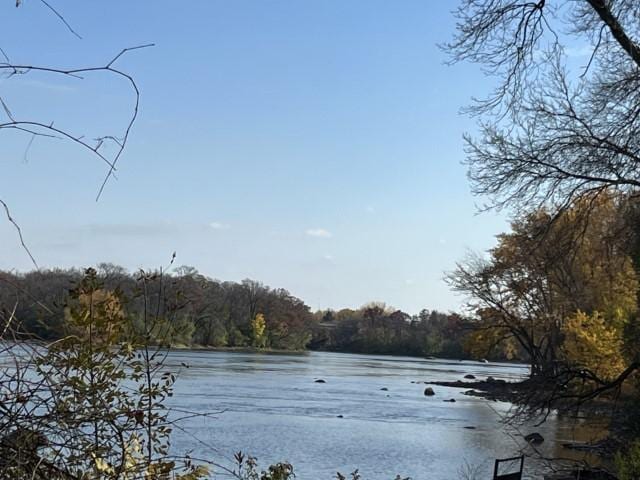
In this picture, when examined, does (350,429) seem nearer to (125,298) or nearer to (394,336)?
(125,298)

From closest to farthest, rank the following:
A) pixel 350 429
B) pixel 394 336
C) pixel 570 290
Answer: pixel 350 429 < pixel 570 290 < pixel 394 336

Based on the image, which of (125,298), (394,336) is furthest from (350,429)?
(394,336)

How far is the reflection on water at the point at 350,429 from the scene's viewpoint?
2059 centimetres

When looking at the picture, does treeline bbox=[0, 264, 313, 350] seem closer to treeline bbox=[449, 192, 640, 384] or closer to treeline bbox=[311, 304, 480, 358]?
treeline bbox=[449, 192, 640, 384]

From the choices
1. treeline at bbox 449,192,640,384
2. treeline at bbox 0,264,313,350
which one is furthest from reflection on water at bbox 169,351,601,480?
treeline at bbox 0,264,313,350

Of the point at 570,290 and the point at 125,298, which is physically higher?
the point at 570,290

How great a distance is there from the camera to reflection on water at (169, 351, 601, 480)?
2059 cm

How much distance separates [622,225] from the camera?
13312mm

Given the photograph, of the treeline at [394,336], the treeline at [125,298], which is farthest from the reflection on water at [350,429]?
the treeline at [394,336]

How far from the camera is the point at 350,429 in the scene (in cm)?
2783

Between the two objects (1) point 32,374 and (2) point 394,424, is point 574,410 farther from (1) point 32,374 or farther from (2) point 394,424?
(2) point 394,424

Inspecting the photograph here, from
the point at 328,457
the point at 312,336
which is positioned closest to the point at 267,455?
the point at 328,457

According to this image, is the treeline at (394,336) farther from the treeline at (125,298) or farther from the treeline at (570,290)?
the treeline at (125,298)

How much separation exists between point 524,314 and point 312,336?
81.4 metres
